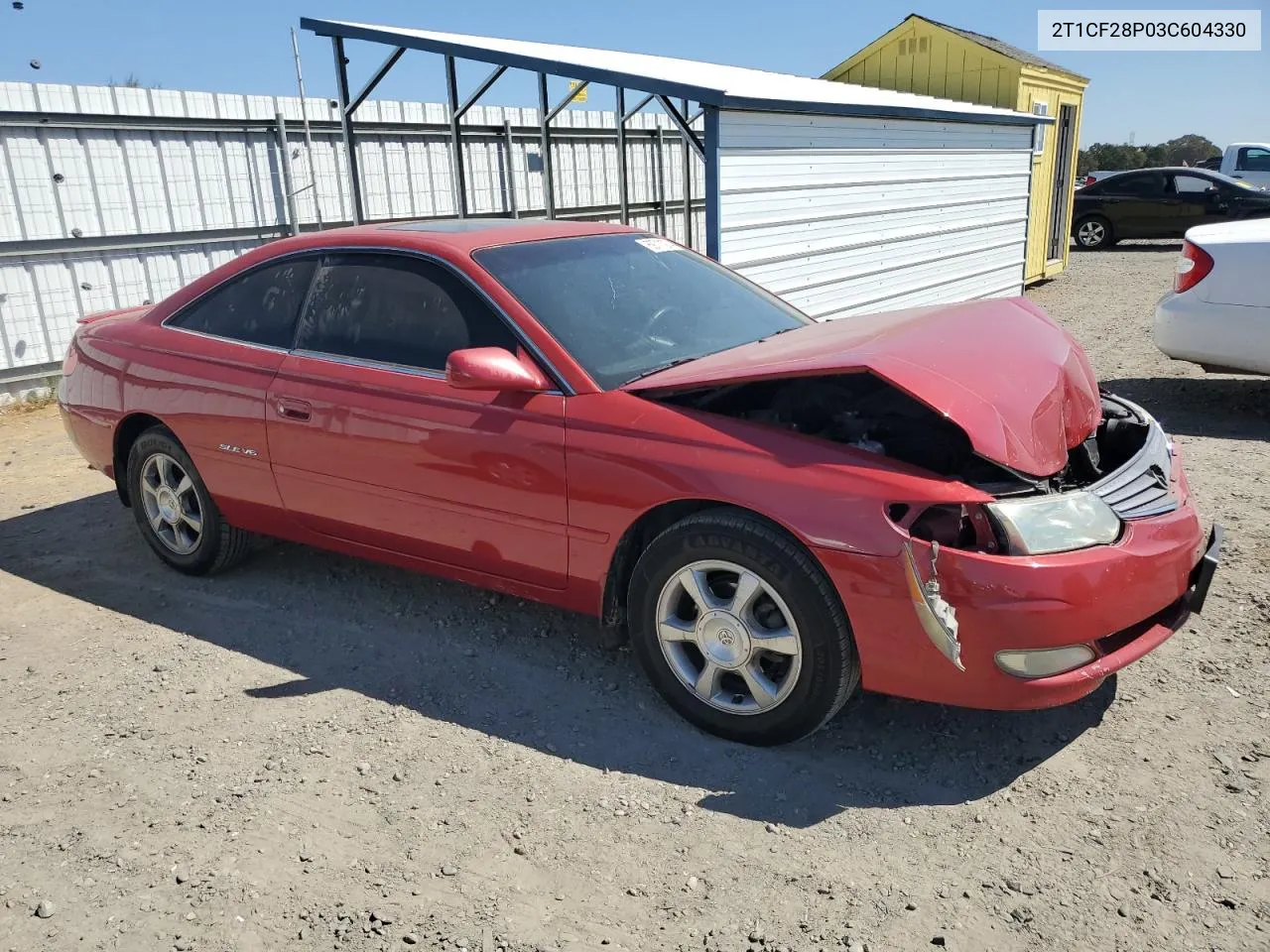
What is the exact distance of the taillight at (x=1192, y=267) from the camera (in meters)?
6.81

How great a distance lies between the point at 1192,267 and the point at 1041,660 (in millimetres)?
5289

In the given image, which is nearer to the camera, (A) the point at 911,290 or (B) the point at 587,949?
(B) the point at 587,949

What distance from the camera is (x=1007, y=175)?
41.4ft

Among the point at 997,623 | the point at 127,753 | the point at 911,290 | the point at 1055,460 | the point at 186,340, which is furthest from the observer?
the point at 911,290

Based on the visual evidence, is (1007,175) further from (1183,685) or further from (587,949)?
(587,949)

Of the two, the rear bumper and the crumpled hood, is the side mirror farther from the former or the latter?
the rear bumper

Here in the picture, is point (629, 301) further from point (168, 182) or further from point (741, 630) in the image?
point (168, 182)

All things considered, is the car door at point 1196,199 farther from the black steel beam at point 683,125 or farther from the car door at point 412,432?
the car door at point 412,432

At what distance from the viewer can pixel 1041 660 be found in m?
2.79

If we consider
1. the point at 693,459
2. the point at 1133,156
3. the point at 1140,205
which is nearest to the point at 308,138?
the point at 693,459

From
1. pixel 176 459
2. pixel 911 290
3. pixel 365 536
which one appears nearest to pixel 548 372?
pixel 365 536

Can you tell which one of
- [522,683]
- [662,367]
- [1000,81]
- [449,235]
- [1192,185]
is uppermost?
[1000,81]

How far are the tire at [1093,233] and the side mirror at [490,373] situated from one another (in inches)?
807

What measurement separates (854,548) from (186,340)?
128 inches
